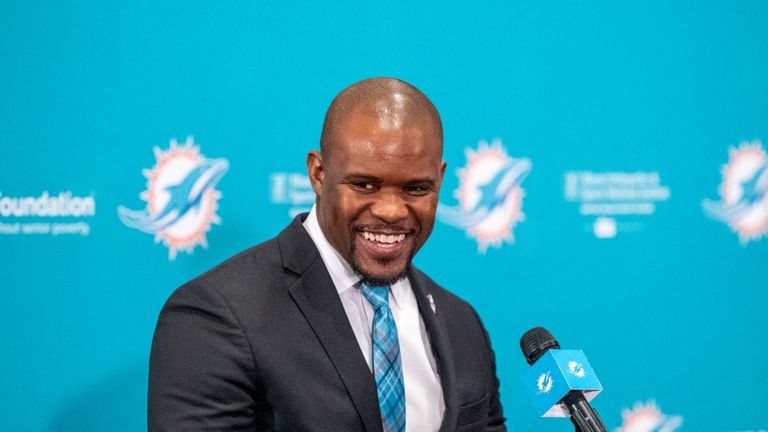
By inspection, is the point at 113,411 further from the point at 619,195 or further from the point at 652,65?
the point at 652,65

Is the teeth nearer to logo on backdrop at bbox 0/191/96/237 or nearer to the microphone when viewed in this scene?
the microphone

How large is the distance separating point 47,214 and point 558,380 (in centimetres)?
140

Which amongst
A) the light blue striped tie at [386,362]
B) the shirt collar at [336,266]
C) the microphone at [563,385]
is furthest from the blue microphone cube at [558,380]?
the shirt collar at [336,266]

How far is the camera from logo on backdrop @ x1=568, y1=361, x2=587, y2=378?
4.52ft

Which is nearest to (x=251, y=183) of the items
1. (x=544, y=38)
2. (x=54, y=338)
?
(x=54, y=338)

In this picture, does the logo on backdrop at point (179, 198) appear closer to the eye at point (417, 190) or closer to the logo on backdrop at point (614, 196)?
the eye at point (417, 190)

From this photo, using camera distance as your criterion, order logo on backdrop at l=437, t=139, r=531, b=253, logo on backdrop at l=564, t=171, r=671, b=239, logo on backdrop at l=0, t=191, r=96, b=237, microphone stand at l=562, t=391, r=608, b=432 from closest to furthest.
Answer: microphone stand at l=562, t=391, r=608, b=432 < logo on backdrop at l=0, t=191, r=96, b=237 < logo on backdrop at l=437, t=139, r=531, b=253 < logo on backdrop at l=564, t=171, r=671, b=239

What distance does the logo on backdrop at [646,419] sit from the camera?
268cm

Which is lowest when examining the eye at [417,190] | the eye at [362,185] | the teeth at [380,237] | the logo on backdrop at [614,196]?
the teeth at [380,237]

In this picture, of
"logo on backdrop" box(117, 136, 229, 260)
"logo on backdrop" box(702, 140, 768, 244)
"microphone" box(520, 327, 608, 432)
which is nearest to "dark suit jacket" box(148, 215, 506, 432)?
"microphone" box(520, 327, 608, 432)

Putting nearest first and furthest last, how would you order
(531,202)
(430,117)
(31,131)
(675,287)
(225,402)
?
(225,402) → (430,117) → (31,131) → (531,202) → (675,287)

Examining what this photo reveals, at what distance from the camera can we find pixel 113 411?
7.26ft

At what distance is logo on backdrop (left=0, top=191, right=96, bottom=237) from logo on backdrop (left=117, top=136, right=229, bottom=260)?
0.09 metres

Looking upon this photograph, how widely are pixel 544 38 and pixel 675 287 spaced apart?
2.98 ft
